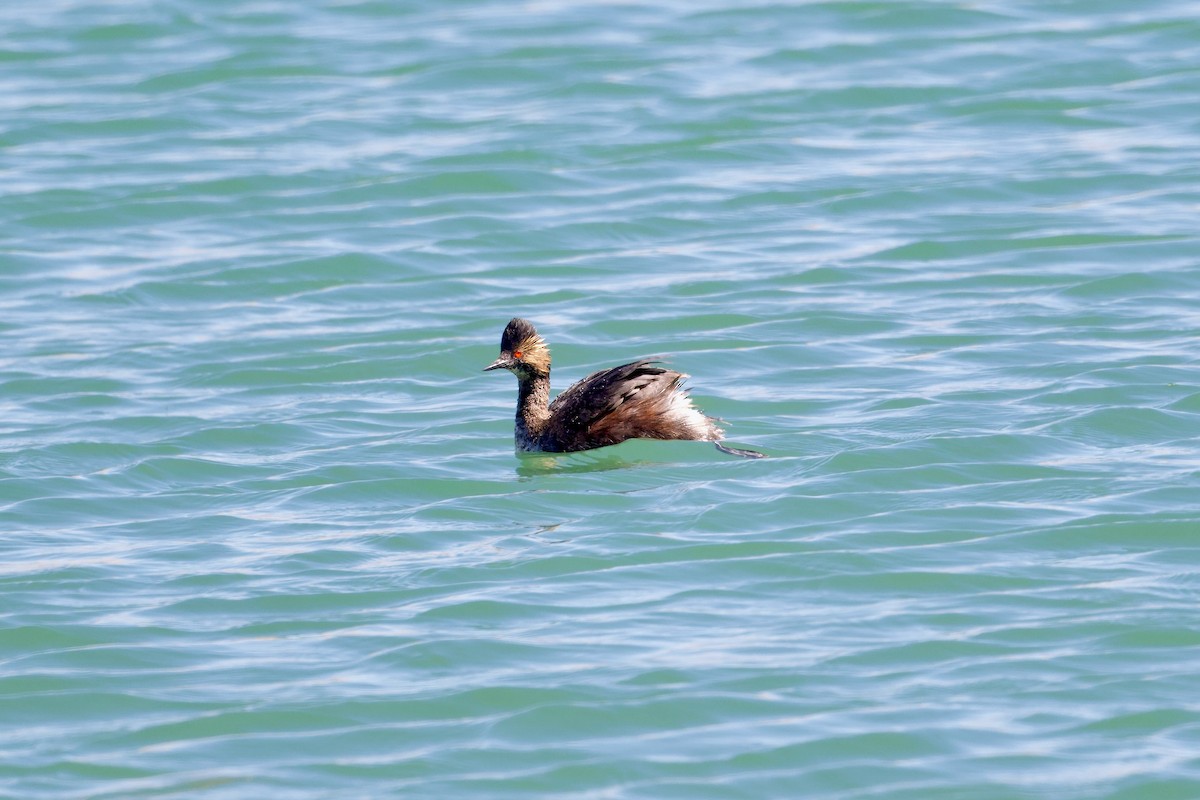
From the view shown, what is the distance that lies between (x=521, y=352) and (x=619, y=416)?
796 mm

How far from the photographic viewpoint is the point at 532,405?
10.4m

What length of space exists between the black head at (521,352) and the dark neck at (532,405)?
45mm

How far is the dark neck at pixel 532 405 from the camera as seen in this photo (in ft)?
33.7

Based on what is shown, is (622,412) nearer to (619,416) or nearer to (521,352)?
(619,416)

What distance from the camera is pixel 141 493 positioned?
32.2 feet

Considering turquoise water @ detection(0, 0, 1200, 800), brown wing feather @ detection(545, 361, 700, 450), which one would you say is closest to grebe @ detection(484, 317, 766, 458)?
brown wing feather @ detection(545, 361, 700, 450)

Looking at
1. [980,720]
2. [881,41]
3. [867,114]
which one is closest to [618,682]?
[980,720]

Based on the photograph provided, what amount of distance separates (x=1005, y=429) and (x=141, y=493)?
14.4 ft

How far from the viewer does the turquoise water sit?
679 cm

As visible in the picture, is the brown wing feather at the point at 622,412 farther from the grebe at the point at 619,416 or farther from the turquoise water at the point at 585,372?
the turquoise water at the point at 585,372

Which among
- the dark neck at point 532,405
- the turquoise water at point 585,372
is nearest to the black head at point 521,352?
the dark neck at point 532,405

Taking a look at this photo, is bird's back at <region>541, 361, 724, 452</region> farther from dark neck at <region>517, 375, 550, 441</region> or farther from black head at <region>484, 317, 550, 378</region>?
black head at <region>484, 317, 550, 378</region>

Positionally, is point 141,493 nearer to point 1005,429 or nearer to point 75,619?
point 75,619

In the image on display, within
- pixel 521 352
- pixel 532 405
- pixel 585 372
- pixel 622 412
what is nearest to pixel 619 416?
pixel 622 412
